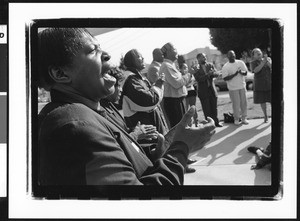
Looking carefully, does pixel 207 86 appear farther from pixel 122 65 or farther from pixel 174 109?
pixel 122 65

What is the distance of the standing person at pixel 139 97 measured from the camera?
2.40m

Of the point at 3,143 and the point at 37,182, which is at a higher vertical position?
the point at 3,143

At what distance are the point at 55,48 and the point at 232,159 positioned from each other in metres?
1.32

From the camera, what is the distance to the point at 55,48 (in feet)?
7.14

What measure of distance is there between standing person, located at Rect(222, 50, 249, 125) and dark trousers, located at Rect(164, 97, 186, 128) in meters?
0.35

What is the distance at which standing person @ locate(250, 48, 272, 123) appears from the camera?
245 cm

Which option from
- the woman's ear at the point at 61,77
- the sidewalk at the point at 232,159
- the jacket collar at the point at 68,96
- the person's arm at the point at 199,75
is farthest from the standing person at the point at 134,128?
the person's arm at the point at 199,75

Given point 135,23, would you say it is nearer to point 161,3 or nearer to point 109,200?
point 161,3

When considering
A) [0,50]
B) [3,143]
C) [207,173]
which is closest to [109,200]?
[207,173]

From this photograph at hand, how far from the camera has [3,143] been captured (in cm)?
259

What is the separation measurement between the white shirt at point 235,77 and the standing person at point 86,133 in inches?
16.1

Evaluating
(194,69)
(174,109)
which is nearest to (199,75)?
(194,69)

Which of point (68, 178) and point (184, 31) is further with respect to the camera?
point (184, 31)

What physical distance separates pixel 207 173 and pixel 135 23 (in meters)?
1.08
